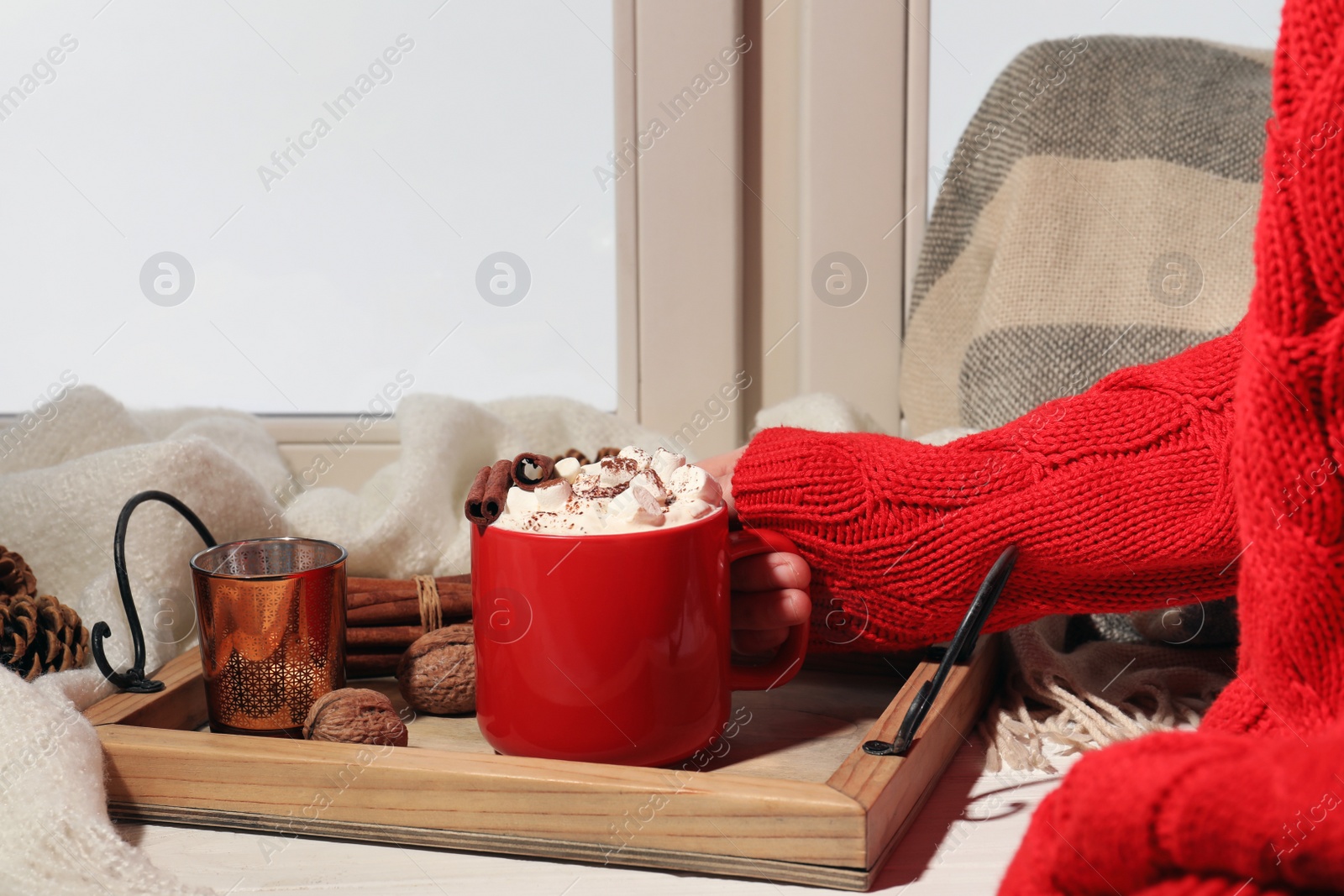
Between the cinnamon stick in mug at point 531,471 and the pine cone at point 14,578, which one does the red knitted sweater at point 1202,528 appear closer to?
the cinnamon stick in mug at point 531,471

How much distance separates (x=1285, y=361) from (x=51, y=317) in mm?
1109

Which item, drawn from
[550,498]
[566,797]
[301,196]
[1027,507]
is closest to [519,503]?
[550,498]

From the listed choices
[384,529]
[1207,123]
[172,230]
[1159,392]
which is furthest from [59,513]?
[1207,123]

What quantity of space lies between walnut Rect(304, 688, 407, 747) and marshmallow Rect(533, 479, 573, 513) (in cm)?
15

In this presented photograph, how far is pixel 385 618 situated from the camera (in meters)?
0.69

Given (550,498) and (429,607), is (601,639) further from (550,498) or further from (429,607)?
(429,607)

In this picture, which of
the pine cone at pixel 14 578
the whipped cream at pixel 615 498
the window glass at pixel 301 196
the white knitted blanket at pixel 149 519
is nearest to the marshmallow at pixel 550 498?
the whipped cream at pixel 615 498

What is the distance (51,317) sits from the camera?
1073 millimetres

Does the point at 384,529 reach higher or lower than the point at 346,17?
lower

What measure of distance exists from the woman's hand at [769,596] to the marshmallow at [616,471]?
0.09 m

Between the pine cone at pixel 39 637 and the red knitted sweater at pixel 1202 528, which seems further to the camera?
the pine cone at pixel 39 637

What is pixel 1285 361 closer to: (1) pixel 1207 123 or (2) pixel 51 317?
(1) pixel 1207 123

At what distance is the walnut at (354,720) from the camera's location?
542 mm

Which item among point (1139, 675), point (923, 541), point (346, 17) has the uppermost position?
point (346, 17)
